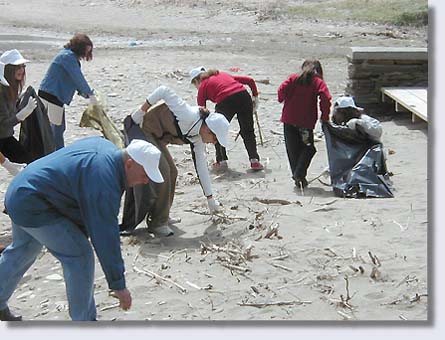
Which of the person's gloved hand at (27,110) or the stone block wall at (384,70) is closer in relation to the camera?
the person's gloved hand at (27,110)

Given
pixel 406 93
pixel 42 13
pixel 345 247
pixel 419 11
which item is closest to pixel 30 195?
pixel 345 247

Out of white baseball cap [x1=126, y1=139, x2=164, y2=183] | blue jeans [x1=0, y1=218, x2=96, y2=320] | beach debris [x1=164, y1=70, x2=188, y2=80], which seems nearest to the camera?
white baseball cap [x1=126, y1=139, x2=164, y2=183]

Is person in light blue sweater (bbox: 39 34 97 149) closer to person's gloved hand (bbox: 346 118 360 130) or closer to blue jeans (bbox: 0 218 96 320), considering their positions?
person's gloved hand (bbox: 346 118 360 130)

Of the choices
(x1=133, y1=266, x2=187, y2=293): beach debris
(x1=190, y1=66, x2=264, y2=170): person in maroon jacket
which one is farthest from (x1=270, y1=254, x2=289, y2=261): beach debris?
(x1=190, y1=66, x2=264, y2=170): person in maroon jacket

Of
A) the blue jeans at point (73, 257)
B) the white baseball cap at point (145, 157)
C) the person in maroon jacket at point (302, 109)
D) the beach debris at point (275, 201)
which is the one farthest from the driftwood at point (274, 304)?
the person in maroon jacket at point (302, 109)

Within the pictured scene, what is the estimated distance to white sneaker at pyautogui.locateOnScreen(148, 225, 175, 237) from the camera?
7.95 meters

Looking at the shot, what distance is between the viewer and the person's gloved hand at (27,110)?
333 inches

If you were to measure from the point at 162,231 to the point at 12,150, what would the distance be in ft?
5.70

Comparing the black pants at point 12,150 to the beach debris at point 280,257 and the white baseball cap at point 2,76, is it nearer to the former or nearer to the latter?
the white baseball cap at point 2,76

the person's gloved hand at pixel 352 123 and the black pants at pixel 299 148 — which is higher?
the person's gloved hand at pixel 352 123

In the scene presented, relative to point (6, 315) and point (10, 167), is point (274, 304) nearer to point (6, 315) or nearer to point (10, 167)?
point (6, 315)

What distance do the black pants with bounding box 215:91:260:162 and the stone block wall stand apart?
3.51 metres

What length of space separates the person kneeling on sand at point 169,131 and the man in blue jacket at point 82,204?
2.45m

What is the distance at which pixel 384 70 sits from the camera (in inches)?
535
